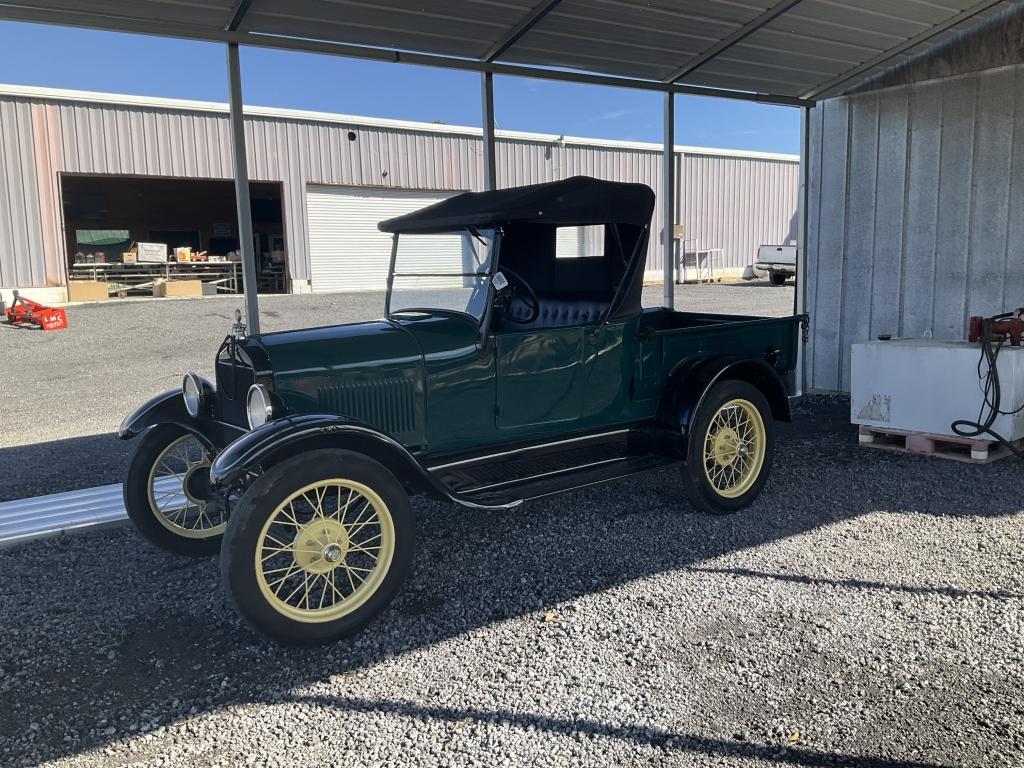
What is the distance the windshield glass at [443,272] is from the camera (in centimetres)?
405

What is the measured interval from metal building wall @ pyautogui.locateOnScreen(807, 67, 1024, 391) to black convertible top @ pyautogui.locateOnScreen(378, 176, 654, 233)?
144 inches

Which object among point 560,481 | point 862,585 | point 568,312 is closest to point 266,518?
point 560,481

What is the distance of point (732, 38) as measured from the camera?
5.69 metres

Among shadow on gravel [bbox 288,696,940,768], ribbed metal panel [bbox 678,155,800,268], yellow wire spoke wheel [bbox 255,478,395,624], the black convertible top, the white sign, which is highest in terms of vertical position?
ribbed metal panel [bbox 678,155,800,268]

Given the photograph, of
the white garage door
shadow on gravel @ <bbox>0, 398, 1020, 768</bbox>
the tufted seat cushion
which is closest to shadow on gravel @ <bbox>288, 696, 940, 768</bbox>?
shadow on gravel @ <bbox>0, 398, 1020, 768</bbox>

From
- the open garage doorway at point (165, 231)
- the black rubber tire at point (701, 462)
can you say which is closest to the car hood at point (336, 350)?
the black rubber tire at point (701, 462)

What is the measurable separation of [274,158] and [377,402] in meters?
18.6

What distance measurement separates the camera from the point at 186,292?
1991cm

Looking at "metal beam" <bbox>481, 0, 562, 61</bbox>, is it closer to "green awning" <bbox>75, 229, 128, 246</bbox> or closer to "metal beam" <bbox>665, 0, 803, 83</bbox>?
"metal beam" <bbox>665, 0, 803, 83</bbox>

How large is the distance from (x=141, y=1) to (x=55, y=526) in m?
2.98

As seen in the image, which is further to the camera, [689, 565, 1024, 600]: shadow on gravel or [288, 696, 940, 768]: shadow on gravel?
[689, 565, 1024, 600]: shadow on gravel

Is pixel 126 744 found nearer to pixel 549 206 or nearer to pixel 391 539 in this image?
pixel 391 539

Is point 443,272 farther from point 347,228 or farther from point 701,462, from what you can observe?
point 347,228

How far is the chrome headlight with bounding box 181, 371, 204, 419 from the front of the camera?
3916 millimetres
